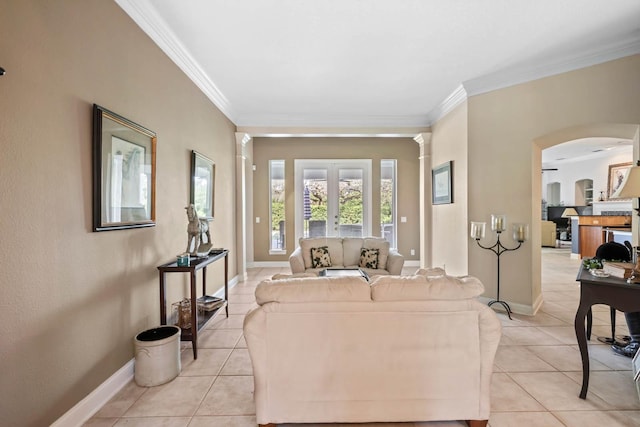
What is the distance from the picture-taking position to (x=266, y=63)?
125 inches

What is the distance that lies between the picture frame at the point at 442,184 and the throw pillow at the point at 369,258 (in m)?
1.38

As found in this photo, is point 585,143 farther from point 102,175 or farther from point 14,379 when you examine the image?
point 14,379

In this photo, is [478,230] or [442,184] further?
[442,184]

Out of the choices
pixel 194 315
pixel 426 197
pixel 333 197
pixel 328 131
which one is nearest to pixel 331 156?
pixel 333 197

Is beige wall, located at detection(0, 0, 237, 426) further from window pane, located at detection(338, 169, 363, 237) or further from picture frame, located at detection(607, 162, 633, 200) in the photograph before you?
picture frame, located at detection(607, 162, 633, 200)

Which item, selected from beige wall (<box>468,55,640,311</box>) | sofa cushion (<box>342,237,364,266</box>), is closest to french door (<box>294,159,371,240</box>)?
sofa cushion (<box>342,237,364,266</box>)

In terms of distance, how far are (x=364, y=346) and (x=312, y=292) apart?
1.31 ft

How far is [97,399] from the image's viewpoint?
1829mm

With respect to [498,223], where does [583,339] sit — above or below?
below

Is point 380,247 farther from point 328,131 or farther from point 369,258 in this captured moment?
point 328,131

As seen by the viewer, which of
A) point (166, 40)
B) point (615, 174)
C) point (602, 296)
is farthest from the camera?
point (615, 174)

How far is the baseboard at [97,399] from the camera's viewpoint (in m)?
1.62

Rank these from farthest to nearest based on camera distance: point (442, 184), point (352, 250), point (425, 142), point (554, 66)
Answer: point (425, 142), point (442, 184), point (352, 250), point (554, 66)

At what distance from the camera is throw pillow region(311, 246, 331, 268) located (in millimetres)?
4039
